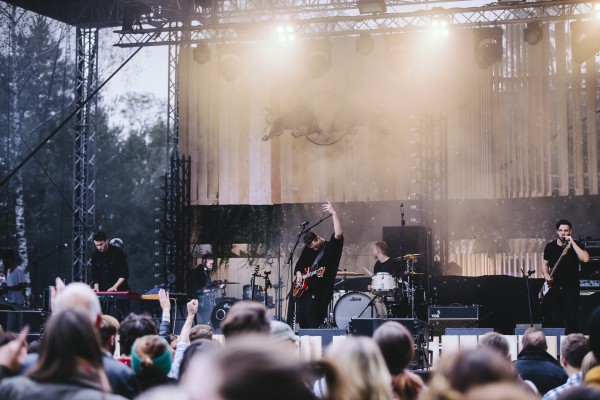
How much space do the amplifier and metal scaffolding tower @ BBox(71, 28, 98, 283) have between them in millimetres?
6253

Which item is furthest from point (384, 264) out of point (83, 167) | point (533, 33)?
point (83, 167)

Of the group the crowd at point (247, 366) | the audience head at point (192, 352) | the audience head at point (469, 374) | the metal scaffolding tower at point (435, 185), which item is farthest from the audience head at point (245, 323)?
the metal scaffolding tower at point (435, 185)

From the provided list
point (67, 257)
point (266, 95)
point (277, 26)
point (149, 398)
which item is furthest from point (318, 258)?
point (67, 257)

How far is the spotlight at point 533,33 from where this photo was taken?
14875 mm

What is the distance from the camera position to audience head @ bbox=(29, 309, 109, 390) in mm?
2854

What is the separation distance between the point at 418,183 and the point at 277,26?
424 cm

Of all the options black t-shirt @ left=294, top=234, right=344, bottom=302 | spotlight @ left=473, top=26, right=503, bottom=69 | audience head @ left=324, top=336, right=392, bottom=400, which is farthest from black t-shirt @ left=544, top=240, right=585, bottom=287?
audience head @ left=324, top=336, right=392, bottom=400

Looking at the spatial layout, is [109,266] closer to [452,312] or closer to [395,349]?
[452,312]

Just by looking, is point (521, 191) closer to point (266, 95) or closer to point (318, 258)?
point (266, 95)

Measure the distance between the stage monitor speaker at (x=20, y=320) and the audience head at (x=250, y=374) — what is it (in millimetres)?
9228

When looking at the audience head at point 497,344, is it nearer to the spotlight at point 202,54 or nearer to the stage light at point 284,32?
the stage light at point 284,32

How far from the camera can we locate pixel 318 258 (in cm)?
1102

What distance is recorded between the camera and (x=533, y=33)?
14969mm

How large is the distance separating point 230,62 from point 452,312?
744 centimetres
